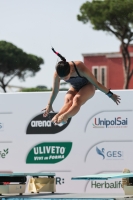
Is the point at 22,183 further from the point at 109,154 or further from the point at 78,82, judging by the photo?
the point at 78,82

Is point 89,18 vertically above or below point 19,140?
above

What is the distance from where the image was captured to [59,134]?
1497cm

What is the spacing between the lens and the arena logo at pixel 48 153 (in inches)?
585

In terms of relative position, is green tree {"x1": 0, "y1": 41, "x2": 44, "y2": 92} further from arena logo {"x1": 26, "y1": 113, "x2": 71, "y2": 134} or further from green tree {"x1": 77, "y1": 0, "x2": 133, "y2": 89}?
arena logo {"x1": 26, "y1": 113, "x2": 71, "y2": 134}

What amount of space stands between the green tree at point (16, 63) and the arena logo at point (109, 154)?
39.9 meters

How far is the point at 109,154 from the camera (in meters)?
14.6

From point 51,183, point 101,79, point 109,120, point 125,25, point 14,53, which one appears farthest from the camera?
point 14,53

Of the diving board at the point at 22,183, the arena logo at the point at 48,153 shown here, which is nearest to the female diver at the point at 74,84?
the diving board at the point at 22,183

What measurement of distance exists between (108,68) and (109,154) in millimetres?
37201

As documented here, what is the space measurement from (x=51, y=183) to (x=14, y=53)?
145 ft

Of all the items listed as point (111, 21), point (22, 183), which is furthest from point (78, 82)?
point (111, 21)

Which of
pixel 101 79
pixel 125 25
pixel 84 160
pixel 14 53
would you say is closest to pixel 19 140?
pixel 84 160

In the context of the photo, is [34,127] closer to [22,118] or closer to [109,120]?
[22,118]

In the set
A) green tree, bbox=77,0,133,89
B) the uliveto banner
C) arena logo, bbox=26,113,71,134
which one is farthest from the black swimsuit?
green tree, bbox=77,0,133,89
